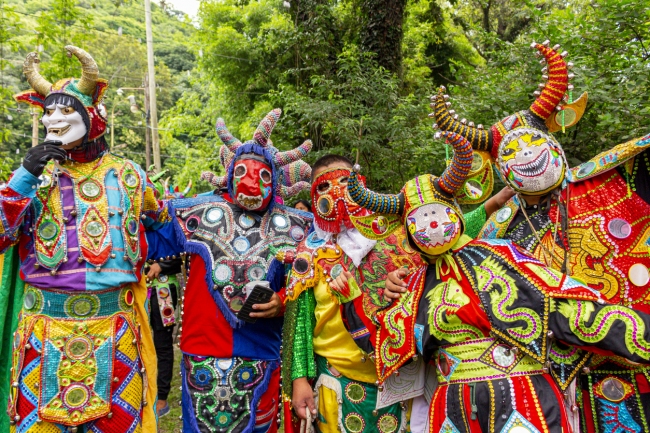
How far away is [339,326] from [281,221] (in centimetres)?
92

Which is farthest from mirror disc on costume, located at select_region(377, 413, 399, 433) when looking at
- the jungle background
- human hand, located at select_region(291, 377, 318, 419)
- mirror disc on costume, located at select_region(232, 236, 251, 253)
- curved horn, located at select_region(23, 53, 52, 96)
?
curved horn, located at select_region(23, 53, 52, 96)

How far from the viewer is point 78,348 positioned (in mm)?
2553

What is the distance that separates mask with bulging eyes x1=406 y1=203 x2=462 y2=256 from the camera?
199cm

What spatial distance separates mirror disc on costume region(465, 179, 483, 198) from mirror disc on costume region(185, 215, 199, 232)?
1686 mm

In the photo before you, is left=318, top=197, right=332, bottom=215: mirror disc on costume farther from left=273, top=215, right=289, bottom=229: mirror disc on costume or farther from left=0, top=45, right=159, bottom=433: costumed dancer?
left=0, top=45, right=159, bottom=433: costumed dancer

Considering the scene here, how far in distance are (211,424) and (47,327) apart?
1.06m

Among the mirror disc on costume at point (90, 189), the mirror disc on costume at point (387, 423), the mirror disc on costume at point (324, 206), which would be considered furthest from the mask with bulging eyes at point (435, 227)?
the mirror disc on costume at point (90, 189)

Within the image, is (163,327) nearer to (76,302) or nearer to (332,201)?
(76,302)

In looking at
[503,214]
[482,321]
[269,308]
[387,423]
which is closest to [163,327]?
[269,308]

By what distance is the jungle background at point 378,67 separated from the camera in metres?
3.55

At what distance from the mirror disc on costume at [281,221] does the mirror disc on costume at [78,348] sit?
1.22 m

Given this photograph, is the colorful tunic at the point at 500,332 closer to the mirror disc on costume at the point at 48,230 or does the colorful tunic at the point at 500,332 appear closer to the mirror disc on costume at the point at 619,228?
the mirror disc on costume at the point at 619,228

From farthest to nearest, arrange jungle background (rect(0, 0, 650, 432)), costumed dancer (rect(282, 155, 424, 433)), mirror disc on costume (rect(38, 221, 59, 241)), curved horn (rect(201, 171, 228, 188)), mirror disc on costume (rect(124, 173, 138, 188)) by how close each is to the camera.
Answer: jungle background (rect(0, 0, 650, 432)) → curved horn (rect(201, 171, 228, 188)) → mirror disc on costume (rect(124, 173, 138, 188)) → mirror disc on costume (rect(38, 221, 59, 241)) → costumed dancer (rect(282, 155, 424, 433))

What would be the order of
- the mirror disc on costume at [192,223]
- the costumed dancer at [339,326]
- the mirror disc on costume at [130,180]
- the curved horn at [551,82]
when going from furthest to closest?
the mirror disc on costume at [192,223] → the mirror disc on costume at [130,180] → the costumed dancer at [339,326] → the curved horn at [551,82]
